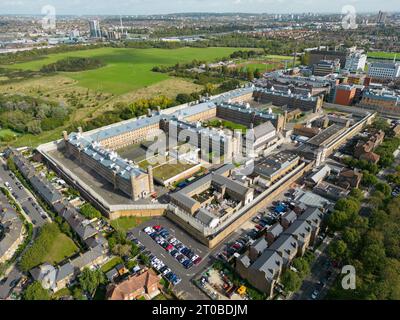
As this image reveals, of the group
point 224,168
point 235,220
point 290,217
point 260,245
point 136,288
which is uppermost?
point 224,168

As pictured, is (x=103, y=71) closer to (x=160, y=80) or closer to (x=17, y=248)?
(x=160, y=80)

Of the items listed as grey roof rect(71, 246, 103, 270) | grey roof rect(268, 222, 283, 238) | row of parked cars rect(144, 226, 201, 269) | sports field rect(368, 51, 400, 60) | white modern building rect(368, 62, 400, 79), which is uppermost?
sports field rect(368, 51, 400, 60)

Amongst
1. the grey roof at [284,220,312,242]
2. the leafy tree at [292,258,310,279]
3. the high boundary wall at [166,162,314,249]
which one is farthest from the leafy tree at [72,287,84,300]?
the grey roof at [284,220,312,242]

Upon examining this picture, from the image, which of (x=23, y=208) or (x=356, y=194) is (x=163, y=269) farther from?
(x=356, y=194)

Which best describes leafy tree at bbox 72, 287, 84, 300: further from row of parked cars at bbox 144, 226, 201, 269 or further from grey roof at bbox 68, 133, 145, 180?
grey roof at bbox 68, 133, 145, 180

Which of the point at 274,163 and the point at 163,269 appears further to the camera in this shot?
the point at 274,163

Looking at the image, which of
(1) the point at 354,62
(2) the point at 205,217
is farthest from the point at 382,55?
(2) the point at 205,217

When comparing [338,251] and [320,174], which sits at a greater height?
[338,251]
